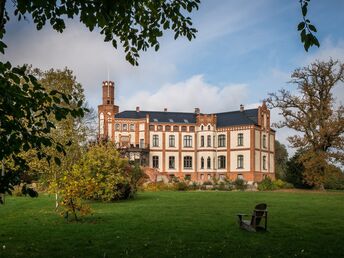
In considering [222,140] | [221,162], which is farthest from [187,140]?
[221,162]

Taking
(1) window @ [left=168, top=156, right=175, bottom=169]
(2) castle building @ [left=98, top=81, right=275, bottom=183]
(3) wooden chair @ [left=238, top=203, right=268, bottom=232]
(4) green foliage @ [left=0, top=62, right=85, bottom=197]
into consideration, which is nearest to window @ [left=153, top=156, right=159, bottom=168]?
(2) castle building @ [left=98, top=81, right=275, bottom=183]

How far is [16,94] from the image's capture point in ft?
16.7

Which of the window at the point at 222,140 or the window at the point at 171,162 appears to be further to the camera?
the window at the point at 171,162

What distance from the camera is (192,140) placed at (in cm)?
6900

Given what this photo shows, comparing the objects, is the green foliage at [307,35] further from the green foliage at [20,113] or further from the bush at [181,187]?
the bush at [181,187]

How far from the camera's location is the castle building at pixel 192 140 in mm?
65750

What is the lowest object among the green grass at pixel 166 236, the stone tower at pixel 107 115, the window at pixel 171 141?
the green grass at pixel 166 236

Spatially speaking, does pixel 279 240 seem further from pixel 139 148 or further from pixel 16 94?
pixel 139 148

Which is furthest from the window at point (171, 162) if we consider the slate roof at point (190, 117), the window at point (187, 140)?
the slate roof at point (190, 117)

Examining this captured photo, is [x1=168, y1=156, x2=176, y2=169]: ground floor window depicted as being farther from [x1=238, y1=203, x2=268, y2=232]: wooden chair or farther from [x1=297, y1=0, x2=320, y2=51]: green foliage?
[x1=297, y1=0, x2=320, y2=51]: green foliage

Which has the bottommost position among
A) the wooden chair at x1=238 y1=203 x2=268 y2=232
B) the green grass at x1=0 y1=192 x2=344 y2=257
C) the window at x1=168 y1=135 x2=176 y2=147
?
the green grass at x1=0 y1=192 x2=344 y2=257

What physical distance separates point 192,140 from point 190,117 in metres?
4.72

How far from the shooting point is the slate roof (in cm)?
6688

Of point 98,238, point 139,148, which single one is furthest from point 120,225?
point 139,148
